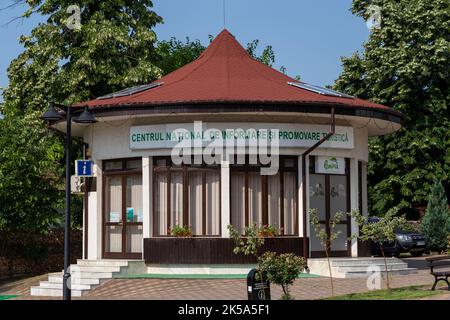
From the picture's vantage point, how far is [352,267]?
24.7 meters

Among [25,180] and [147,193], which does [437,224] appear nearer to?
[147,193]

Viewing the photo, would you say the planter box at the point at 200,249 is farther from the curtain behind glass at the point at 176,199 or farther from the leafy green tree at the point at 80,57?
the leafy green tree at the point at 80,57

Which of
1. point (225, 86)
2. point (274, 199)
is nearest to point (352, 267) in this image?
point (274, 199)

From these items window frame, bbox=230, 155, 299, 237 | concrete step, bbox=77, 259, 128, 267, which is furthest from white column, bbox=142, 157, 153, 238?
window frame, bbox=230, 155, 299, 237

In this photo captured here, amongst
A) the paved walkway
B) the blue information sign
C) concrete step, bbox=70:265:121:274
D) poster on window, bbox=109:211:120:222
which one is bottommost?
the paved walkway

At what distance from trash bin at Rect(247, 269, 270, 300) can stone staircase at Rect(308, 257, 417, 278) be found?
23.3ft

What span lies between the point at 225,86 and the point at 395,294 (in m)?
9.32

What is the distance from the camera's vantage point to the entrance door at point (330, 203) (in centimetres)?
2620

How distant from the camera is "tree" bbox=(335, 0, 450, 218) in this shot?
1693 inches

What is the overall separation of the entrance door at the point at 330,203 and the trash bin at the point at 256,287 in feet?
29.1

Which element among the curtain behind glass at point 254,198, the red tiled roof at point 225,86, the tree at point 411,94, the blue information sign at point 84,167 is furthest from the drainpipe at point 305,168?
the tree at point 411,94

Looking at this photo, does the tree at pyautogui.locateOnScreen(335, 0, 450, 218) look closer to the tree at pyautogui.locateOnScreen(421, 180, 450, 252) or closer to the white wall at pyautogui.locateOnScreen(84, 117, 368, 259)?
the tree at pyautogui.locateOnScreen(421, 180, 450, 252)
